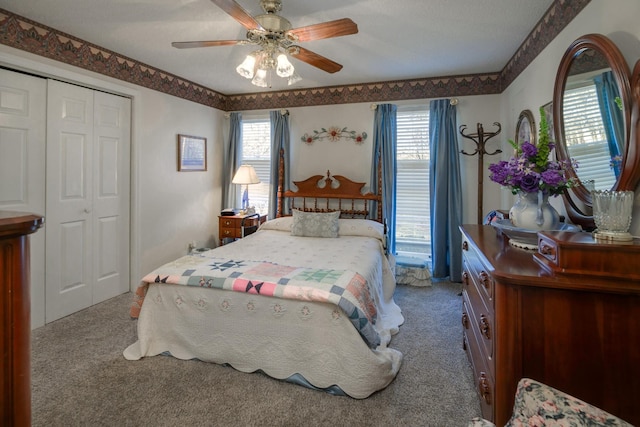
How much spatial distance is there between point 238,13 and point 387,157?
272cm

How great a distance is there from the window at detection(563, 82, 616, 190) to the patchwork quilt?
→ 1496 millimetres

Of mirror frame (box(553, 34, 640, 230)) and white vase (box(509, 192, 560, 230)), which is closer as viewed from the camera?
mirror frame (box(553, 34, 640, 230))

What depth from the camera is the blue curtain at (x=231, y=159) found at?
4.97 metres

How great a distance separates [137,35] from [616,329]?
386 cm

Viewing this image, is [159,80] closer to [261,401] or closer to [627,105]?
[261,401]

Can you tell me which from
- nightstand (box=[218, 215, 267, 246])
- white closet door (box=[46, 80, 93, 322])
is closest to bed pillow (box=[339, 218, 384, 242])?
nightstand (box=[218, 215, 267, 246])

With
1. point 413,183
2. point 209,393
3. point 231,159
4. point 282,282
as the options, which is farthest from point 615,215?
point 231,159

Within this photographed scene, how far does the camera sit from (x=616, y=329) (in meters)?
1.14

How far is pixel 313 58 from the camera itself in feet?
8.40

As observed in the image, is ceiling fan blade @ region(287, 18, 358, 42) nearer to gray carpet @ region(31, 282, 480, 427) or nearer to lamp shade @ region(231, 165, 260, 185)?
gray carpet @ region(31, 282, 480, 427)

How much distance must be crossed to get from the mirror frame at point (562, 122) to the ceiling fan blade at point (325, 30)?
131 centimetres

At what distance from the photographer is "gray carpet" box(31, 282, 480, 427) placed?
5.87 ft

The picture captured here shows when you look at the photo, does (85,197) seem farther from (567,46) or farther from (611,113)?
(567,46)

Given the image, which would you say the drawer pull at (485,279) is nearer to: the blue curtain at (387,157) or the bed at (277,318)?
the bed at (277,318)
